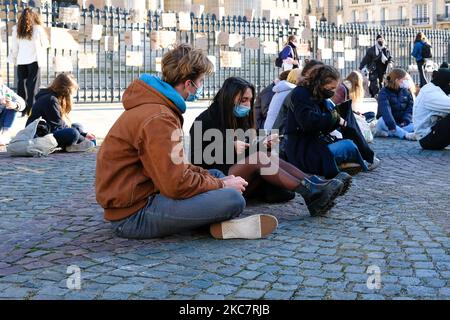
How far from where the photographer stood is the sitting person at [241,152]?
17.2ft

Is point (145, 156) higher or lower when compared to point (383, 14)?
lower

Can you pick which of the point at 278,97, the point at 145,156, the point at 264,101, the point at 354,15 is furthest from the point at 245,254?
the point at 354,15

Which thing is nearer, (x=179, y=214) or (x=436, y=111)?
(x=179, y=214)

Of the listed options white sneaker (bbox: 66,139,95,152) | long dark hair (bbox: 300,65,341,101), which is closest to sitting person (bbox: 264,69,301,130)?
long dark hair (bbox: 300,65,341,101)

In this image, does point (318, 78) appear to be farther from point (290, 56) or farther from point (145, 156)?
point (290, 56)

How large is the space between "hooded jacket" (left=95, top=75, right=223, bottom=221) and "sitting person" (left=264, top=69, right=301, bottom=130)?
3263 mm

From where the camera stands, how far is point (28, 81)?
1226cm

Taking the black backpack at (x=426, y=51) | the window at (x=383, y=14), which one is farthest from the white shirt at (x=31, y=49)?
the window at (x=383, y=14)

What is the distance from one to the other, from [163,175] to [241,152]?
4.42ft

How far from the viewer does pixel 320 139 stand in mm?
6656

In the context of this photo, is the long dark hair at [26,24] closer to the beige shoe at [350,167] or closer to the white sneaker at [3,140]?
the white sneaker at [3,140]

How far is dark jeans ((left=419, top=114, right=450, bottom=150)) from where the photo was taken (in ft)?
30.1
